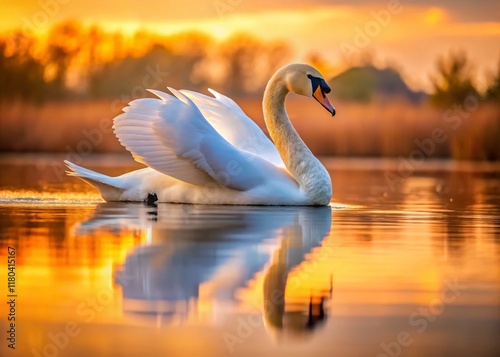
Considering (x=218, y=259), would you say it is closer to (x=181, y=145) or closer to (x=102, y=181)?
(x=181, y=145)

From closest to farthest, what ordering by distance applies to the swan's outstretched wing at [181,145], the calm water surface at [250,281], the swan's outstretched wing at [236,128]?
the calm water surface at [250,281]
the swan's outstretched wing at [181,145]
the swan's outstretched wing at [236,128]

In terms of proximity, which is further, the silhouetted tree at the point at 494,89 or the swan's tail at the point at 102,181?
the silhouetted tree at the point at 494,89

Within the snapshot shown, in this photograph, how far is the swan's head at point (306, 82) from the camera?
33.3 feet

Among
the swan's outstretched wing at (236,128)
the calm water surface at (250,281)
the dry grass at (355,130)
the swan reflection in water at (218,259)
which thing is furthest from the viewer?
the dry grass at (355,130)

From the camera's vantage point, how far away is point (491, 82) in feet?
90.8

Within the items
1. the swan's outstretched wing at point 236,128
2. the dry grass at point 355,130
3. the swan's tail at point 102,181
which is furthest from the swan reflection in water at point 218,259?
the dry grass at point 355,130

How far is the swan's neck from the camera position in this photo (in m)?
9.76

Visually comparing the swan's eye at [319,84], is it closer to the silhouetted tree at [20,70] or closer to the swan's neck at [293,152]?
the swan's neck at [293,152]

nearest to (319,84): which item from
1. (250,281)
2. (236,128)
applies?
(236,128)

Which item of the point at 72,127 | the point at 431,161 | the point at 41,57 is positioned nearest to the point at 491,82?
the point at 431,161

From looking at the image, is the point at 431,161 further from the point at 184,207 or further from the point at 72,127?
the point at 184,207

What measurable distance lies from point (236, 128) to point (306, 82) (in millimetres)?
846

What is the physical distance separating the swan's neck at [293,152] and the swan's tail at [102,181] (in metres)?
1.44

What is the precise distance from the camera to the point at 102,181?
1009cm
